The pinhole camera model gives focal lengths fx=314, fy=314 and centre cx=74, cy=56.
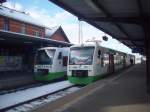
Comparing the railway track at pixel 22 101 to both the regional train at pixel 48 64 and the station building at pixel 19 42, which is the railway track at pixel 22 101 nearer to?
the regional train at pixel 48 64

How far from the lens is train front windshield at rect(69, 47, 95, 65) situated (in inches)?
805

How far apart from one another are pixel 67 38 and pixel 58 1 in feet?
175

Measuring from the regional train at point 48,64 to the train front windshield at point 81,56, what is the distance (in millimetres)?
2723

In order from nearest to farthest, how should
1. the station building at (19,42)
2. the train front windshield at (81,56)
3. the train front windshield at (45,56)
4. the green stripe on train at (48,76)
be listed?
1. the train front windshield at (81,56)
2. the green stripe on train at (48,76)
3. the train front windshield at (45,56)
4. the station building at (19,42)

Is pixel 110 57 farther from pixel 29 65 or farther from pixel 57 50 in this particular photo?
pixel 29 65

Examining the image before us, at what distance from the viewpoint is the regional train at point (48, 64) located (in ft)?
75.7

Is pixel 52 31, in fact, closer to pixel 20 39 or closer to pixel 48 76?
pixel 20 39

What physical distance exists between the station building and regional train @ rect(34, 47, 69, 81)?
2.86 meters

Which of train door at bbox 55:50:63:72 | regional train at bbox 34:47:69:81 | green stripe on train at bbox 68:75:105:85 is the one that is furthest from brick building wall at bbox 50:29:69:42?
green stripe on train at bbox 68:75:105:85

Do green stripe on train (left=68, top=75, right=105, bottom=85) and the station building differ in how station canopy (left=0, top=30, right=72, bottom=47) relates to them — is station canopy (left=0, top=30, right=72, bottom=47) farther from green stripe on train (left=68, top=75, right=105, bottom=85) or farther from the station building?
green stripe on train (left=68, top=75, right=105, bottom=85)

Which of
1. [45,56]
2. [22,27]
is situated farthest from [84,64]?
[22,27]

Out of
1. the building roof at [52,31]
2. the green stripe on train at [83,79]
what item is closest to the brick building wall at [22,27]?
the building roof at [52,31]

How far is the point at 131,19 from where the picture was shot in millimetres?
16906

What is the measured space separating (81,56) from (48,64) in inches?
138
